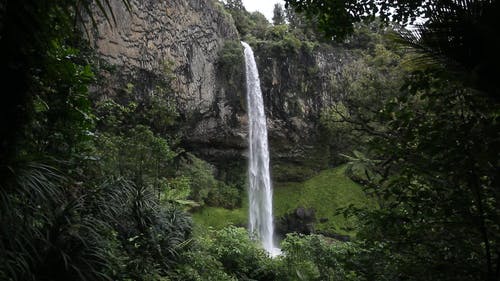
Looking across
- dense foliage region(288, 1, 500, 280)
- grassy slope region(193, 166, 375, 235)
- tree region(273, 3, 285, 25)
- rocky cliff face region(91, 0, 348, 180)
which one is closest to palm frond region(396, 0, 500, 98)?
dense foliage region(288, 1, 500, 280)

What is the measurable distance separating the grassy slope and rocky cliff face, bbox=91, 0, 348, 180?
3.95 feet

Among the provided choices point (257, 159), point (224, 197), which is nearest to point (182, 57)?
point (257, 159)

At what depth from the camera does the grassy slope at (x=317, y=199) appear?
18672 millimetres

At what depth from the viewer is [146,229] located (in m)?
5.70

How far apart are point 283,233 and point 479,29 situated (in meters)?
19.0

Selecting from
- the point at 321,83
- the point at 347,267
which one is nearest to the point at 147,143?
the point at 347,267

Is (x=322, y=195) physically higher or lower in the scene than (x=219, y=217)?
lower

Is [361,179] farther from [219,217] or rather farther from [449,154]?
[219,217]

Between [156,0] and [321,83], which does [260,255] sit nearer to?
[156,0]

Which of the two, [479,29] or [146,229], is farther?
[146,229]

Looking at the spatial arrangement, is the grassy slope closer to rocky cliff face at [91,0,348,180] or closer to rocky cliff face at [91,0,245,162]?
rocky cliff face at [91,0,348,180]

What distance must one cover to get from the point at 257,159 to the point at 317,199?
4120mm

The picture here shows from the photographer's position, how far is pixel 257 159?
20.8 meters

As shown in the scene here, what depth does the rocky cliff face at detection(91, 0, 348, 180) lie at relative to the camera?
1490cm
